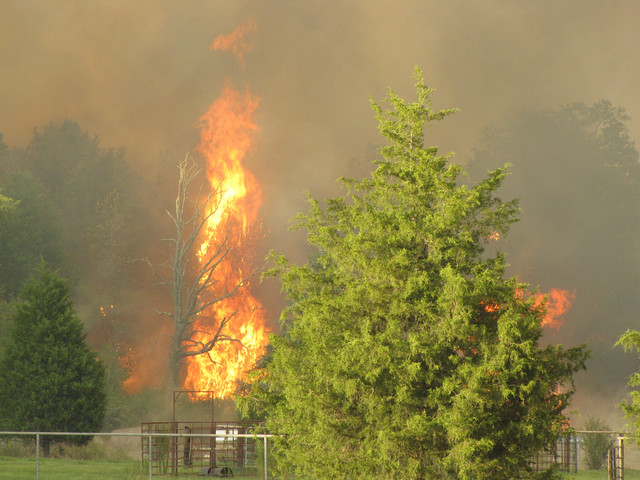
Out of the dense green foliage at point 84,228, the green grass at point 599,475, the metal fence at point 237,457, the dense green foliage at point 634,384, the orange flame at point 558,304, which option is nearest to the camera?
the dense green foliage at point 634,384

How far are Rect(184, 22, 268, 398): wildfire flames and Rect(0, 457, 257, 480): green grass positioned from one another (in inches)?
937

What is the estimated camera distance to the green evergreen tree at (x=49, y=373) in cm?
3331

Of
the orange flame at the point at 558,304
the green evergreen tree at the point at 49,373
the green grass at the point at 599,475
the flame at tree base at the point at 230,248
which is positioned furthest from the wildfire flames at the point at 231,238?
the green grass at the point at 599,475

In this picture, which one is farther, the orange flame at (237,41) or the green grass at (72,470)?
the orange flame at (237,41)

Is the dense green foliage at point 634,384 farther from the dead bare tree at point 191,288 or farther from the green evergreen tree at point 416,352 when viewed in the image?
the dead bare tree at point 191,288

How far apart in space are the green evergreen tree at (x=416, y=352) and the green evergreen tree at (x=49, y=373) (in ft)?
Result: 62.1

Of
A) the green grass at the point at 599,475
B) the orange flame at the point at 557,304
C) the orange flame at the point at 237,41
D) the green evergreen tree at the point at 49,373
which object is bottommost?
the green grass at the point at 599,475

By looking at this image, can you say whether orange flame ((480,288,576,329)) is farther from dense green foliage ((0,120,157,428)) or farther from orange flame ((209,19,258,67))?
orange flame ((209,19,258,67))

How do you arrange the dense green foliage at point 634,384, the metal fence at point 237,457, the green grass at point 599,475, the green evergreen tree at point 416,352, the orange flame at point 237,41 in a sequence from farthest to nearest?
the orange flame at point 237,41 < the green grass at point 599,475 < the metal fence at point 237,457 < the dense green foliage at point 634,384 < the green evergreen tree at point 416,352

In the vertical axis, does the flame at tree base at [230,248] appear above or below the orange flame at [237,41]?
below

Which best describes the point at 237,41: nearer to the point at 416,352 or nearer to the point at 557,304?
the point at 557,304

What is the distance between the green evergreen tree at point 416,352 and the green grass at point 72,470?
11.1 metres

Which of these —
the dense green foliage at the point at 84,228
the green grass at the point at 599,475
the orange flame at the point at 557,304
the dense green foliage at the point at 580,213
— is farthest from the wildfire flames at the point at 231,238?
the green grass at the point at 599,475

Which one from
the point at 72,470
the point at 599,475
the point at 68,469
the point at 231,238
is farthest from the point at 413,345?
the point at 231,238
